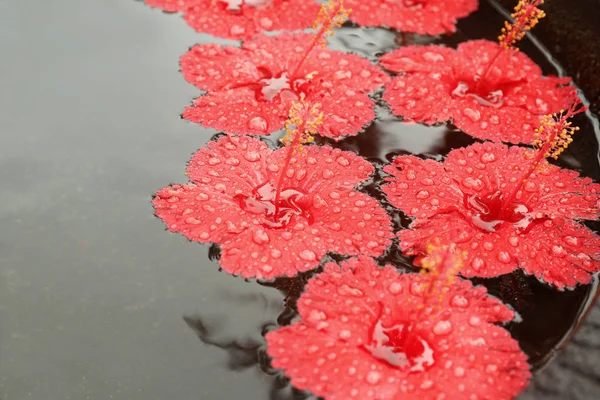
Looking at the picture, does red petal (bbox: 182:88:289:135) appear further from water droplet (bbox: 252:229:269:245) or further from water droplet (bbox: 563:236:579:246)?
water droplet (bbox: 563:236:579:246)

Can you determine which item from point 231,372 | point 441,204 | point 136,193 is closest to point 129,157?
point 136,193

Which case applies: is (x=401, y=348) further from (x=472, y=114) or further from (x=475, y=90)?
(x=475, y=90)

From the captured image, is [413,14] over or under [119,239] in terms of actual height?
over

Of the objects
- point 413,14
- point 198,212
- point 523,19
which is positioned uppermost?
point 523,19

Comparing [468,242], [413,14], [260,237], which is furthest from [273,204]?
[413,14]

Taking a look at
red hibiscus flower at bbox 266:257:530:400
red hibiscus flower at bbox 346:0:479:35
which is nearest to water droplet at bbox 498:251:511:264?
red hibiscus flower at bbox 266:257:530:400

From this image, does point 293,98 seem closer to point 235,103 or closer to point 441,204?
point 235,103
